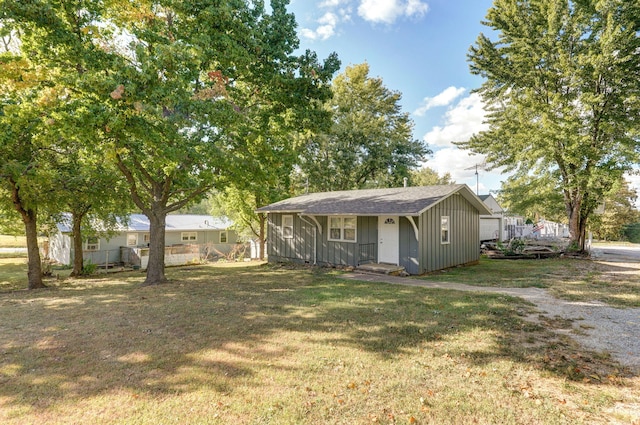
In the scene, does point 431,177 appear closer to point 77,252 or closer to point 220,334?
point 77,252

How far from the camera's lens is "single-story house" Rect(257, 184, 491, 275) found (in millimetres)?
12367

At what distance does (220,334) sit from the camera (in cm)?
558

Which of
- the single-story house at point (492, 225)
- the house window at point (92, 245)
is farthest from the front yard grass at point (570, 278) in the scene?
the house window at point (92, 245)

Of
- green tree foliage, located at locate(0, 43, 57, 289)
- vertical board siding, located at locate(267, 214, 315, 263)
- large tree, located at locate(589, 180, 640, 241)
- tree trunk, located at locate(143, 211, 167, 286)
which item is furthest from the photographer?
large tree, located at locate(589, 180, 640, 241)

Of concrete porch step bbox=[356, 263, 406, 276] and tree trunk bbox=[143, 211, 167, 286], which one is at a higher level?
tree trunk bbox=[143, 211, 167, 286]

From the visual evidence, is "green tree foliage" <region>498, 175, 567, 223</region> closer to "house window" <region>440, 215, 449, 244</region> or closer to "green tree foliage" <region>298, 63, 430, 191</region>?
"green tree foliage" <region>298, 63, 430, 191</region>

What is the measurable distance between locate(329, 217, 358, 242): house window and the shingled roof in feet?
1.93

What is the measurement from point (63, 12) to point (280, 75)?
5.92 m

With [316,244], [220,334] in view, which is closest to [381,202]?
[316,244]

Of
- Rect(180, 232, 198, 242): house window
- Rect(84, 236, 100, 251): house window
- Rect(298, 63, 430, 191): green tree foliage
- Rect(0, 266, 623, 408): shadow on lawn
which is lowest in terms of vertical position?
Rect(0, 266, 623, 408): shadow on lawn

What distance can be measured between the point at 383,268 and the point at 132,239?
19689 millimetres

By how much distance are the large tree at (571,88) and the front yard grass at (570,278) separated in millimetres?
5094

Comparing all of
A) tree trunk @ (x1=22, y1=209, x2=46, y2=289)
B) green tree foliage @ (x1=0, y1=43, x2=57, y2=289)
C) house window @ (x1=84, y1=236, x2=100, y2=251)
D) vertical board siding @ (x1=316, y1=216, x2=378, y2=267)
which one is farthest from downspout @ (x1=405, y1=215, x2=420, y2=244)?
house window @ (x1=84, y1=236, x2=100, y2=251)

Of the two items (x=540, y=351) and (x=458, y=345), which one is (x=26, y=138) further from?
(x=540, y=351)
